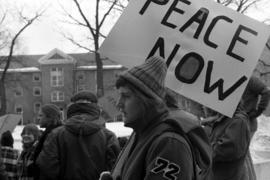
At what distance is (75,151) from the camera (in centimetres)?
483

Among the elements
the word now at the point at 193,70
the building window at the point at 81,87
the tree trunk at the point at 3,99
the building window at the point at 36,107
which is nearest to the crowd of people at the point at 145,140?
the word now at the point at 193,70

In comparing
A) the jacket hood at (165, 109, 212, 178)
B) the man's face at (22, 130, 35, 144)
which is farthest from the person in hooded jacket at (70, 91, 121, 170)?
the jacket hood at (165, 109, 212, 178)

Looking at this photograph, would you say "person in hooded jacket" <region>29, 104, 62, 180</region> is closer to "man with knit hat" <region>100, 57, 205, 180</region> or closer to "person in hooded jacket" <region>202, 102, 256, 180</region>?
"person in hooded jacket" <region>202, 102, 256, 180</region>

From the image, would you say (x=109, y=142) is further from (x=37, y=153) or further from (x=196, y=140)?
(x=196, y=140)

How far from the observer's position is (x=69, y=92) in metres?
64.6

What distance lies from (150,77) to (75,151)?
2.37 metres

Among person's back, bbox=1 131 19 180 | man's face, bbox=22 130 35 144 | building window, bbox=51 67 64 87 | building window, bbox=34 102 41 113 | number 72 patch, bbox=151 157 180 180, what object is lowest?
building window, bbox=34 102 41 113

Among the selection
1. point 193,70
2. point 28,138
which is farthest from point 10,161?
point 193,70

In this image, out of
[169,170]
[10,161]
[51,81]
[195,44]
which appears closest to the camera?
[169,170]

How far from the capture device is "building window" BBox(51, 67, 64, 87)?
6744 centimetres

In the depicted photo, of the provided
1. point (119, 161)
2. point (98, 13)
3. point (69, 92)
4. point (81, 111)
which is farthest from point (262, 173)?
point (69, 92)

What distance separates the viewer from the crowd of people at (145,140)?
2523 millimetres

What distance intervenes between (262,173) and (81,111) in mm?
5306

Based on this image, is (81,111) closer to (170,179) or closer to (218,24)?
(218,24)
